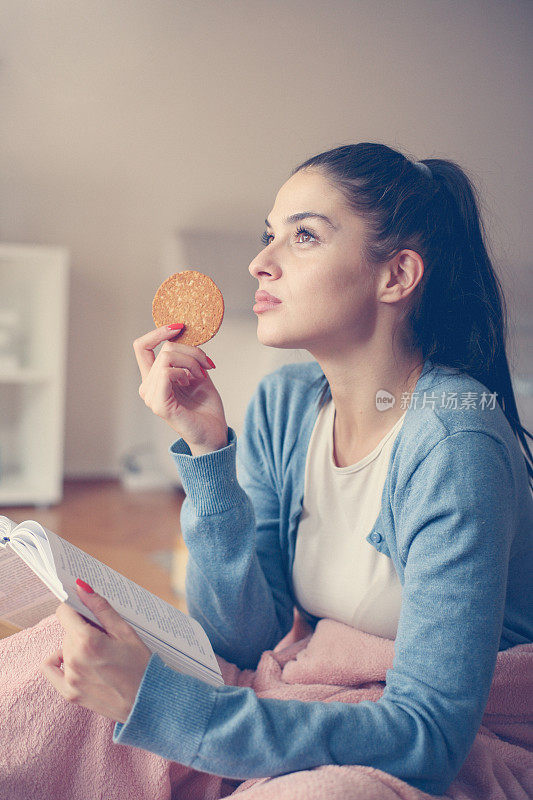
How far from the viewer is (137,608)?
629 mm

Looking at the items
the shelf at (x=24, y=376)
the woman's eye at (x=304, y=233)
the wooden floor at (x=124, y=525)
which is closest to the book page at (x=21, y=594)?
the woman's eye at (x=304, y=233)

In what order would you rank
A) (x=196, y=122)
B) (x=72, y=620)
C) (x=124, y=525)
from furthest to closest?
(x=196, y=122) → (x=124, y=525) → (x=72, y=620)

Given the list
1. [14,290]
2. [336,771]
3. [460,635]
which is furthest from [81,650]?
[14,290]

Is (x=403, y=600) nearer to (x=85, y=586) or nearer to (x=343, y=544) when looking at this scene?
(x=343, y=544)

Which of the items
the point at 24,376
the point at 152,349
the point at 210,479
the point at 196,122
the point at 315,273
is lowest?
the point at 24,376

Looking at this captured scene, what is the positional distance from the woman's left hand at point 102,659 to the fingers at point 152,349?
319mm

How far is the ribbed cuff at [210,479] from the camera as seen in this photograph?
2.60 ft

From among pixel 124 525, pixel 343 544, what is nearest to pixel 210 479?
pixel 343 544

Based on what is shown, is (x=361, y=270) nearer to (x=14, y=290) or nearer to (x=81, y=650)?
(x=81, y=650)

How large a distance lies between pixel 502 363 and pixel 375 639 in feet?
1.23

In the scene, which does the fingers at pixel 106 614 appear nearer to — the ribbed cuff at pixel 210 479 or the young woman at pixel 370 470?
the young woman at pixel 370 470

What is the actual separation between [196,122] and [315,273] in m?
2.01

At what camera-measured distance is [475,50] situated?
7.57 feet

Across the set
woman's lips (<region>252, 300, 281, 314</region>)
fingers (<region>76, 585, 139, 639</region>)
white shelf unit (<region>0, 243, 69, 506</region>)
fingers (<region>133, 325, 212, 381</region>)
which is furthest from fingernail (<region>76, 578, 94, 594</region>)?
white shelf unit (<region>0, 243, 69, 506</region>)
